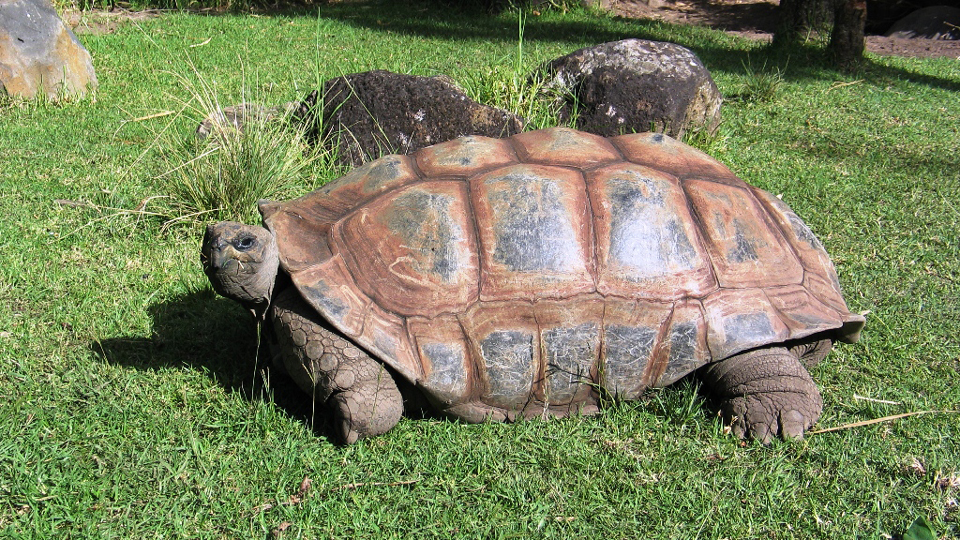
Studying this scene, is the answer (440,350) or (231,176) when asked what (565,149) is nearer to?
(440,350)

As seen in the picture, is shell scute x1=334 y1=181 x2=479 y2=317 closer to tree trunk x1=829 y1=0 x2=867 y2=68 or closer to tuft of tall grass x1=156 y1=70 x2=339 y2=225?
tuft of tall grass x1=156 y1=70 x2=339 y2=225

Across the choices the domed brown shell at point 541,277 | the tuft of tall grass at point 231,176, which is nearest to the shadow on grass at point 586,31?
the tuft of tall grass at point 231,176

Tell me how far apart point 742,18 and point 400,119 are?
26.8 ft

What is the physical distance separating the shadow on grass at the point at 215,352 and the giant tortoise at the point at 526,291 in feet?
0.58

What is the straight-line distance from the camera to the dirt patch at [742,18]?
9664mm

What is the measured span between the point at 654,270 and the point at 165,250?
2562 mm

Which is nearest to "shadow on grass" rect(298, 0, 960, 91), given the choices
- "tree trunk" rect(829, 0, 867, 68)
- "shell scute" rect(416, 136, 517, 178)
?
"tree trunk" rect(829, 0, 867, 68)

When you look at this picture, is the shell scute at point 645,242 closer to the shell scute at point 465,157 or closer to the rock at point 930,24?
the shell scute at point 465,157

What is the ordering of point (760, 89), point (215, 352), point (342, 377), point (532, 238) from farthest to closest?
point (760, 89), point (215, 352), point (532, 238), point (342, 377)

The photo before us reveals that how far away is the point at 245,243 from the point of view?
2598 millimetres

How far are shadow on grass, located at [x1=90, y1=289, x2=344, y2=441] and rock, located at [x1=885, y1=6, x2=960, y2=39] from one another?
10.3m

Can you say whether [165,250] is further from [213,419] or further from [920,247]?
[920,247]

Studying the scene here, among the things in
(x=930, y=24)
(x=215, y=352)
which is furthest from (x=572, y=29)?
(x=215, y=352)

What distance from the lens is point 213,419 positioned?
2768mm
